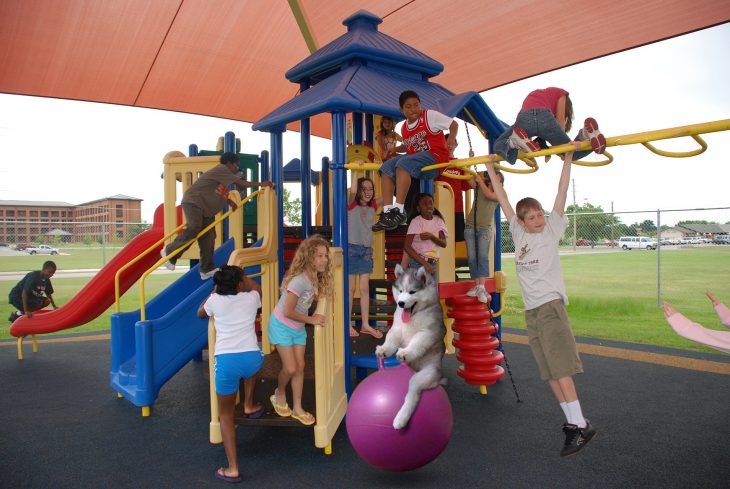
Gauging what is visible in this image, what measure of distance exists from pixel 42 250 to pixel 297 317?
64.8 feet

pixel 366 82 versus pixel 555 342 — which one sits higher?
pixel 366 82

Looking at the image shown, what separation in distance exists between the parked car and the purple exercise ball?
1891 cm

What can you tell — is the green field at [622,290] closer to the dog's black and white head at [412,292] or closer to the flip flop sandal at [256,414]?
the flip flop sandal at [256,414]

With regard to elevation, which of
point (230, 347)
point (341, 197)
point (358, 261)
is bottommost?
point (230, 347)

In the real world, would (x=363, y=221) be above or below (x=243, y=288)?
above

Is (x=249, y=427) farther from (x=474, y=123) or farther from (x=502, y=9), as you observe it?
(x=502, y=9)

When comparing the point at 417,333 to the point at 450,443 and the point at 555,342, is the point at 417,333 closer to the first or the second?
the point at 555,342

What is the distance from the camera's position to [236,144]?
793cm

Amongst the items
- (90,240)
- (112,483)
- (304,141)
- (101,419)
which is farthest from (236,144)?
(90,240)

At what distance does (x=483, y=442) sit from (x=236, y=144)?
5.63 meters

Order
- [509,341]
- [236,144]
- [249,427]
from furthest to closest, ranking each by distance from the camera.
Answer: [509,341] → [236,144] → [249,427]

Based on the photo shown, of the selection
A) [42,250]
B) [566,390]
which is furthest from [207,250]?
[42,250]

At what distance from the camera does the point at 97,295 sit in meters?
7.75

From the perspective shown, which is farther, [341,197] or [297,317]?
[341,197]
